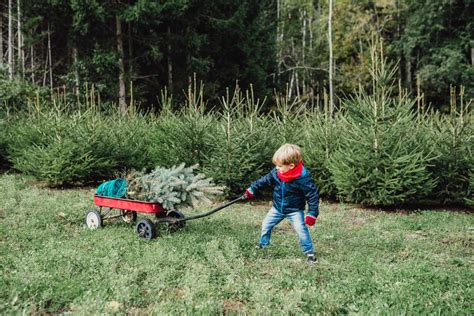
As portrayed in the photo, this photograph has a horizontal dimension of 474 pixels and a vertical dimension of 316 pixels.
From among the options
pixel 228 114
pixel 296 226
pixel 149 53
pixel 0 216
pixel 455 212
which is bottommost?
pixel 455 212

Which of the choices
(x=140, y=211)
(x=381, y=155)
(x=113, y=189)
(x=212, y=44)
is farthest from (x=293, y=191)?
(x=212, y=44)

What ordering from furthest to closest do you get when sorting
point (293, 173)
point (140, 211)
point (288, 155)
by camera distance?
point (140, 211) < point (293, 173) < point (288, 155)

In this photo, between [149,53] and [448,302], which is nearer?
[448,302]

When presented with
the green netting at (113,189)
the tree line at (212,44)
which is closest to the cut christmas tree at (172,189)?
the green netting at (113,189)

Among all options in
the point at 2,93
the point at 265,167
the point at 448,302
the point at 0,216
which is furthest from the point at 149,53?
the point at 448,302

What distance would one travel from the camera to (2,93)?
20609mm

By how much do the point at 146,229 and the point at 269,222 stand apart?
1839 mm

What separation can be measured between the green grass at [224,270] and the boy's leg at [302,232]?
223 mm

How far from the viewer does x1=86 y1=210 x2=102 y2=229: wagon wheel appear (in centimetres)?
739

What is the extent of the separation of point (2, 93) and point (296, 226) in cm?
1899

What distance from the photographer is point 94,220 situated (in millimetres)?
7465

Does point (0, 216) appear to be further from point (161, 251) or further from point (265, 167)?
point (265, 167)

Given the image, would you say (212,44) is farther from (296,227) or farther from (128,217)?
(296,227)

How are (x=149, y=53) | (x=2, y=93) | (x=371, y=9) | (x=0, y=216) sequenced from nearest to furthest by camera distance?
(x=0, y=216), (x=2, y=93), (x=149, y=53), (x=371, y=9)
